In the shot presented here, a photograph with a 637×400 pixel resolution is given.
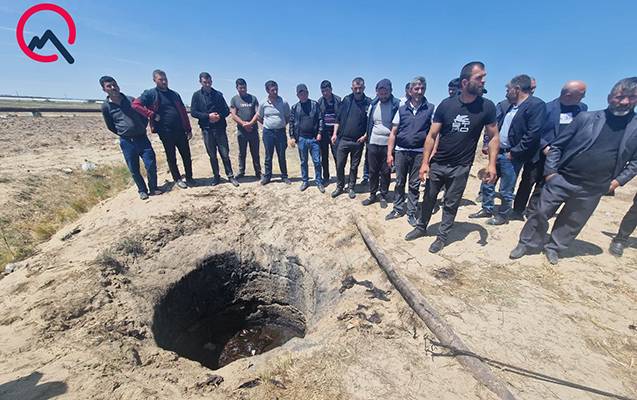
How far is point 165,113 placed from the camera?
18.8ft

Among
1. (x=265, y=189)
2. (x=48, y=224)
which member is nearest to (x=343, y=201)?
(x=265, y=189)

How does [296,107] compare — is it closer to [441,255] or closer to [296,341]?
[441,255]

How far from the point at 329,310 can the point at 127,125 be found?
5.21m

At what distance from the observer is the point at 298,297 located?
5.63 m

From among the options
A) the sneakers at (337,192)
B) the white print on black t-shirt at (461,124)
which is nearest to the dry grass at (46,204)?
the sneakers at (337,192)

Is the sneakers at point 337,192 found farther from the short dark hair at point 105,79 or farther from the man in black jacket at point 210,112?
the short dark hair at point 105,79

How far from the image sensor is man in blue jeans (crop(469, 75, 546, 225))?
14.0ft

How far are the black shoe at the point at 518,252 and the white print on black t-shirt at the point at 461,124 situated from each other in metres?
2.02

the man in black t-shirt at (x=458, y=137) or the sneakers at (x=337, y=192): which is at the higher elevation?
the man in black t-shirt at (x=458, y=137)

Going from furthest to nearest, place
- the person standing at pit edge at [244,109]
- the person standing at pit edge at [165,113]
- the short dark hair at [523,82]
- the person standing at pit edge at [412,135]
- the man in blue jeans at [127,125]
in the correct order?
the person standing at pit edge at [244,109] → the person standing at pit edge at [165,113] → the man in blue jeans at [127,125] → the person standing at pit edge at [412,135] → the short dark hair at [523,82]

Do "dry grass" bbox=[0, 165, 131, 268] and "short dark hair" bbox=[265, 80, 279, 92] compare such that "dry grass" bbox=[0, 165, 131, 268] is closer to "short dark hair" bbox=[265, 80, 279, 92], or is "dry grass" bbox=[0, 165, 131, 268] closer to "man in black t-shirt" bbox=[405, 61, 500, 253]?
"short dark hair" bbox=[265, 80, 279, 92]

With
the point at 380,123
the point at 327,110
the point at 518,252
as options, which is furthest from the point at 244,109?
the point at 518,252

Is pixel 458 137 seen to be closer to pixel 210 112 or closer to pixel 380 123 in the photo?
pixel 380 123

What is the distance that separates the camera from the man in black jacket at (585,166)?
10.9 feet
